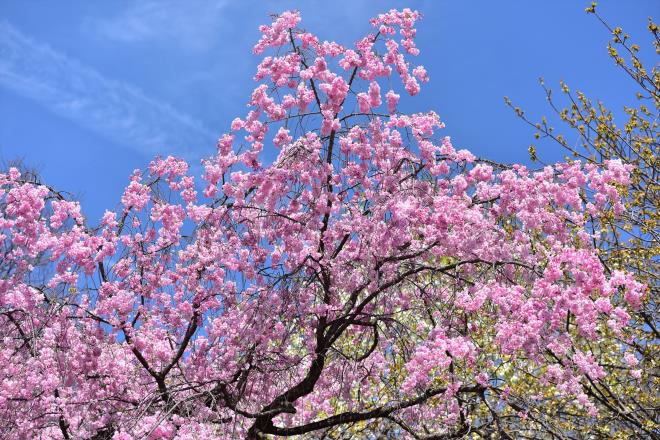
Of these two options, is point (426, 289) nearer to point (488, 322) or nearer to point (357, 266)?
point (357, 266)

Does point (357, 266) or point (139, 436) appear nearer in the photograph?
point (139, 436)

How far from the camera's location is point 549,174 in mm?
7379

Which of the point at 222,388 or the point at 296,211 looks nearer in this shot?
the point at 222,388

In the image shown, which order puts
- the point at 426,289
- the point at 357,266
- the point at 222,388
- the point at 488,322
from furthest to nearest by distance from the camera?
the point at 488,322, the point at 426,289, the point at 357,266, the point at 222,388

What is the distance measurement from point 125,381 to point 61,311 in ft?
4.18

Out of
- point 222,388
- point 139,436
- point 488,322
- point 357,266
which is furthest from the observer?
point 488,322

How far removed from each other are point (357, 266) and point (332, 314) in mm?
649

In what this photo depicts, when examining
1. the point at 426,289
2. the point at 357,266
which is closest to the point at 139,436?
the point at 357,266

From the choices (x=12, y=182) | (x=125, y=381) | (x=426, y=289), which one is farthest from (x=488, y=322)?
(x=12, y=182)

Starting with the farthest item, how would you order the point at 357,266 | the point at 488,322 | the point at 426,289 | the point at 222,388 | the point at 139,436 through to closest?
the point at 488,322, the point at 426,289, the point at 357,266, the point at 222,388, the point at 139,436

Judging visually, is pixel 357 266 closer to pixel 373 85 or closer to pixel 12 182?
pixel 373 85

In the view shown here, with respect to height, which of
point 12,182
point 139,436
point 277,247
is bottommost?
point 139,436

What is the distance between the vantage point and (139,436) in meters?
6.27

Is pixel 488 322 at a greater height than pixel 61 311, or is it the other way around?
pixel 488 322
